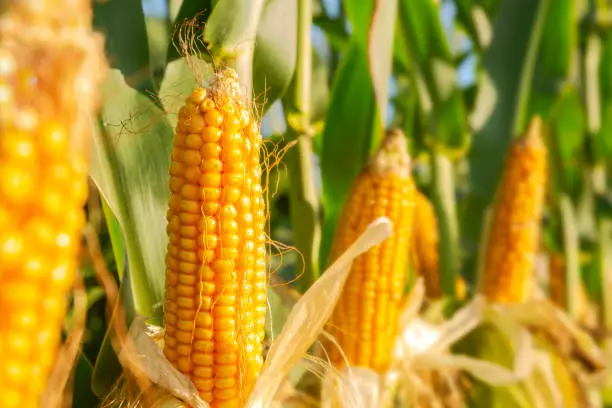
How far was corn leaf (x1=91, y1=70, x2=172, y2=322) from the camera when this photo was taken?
544mm

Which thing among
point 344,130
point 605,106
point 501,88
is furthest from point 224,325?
point 605,106

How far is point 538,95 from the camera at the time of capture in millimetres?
1473

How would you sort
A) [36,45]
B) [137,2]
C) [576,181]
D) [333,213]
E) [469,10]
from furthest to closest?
1. [576,181]
2. [469,10]
3. [333,213]
4. [137,2]
5. [36,45]

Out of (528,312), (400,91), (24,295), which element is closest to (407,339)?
(528,312)

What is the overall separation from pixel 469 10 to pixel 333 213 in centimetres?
74

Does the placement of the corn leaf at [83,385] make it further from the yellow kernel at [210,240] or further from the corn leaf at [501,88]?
the corn leaf at [501,88]

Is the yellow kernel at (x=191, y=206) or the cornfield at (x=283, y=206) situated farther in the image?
the yellow kernel at (x=191, y=206)

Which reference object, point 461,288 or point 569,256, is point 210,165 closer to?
point 461,288

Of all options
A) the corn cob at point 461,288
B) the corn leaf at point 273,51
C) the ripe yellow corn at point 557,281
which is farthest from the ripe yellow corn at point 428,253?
the corn leaf at point 273,51

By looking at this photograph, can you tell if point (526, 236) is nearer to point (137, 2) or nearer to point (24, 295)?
point (137, 2)

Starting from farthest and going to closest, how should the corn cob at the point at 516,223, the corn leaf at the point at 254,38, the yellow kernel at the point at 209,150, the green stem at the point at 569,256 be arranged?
1. the green stem at the point at 569,256
2. the corn cob at the point at 516,223
3. the corn leaf at the point at 254,38
4. the yellow kernel at the point at 209,150

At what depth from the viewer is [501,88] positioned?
4.43ft

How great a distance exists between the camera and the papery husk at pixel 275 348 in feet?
1.59

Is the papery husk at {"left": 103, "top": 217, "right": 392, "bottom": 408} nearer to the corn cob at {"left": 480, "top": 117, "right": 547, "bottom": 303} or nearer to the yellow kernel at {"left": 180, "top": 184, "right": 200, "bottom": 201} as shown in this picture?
the yellow kernel at {"left": 180, "top": 184, "right": 200, "bottom": 201}
